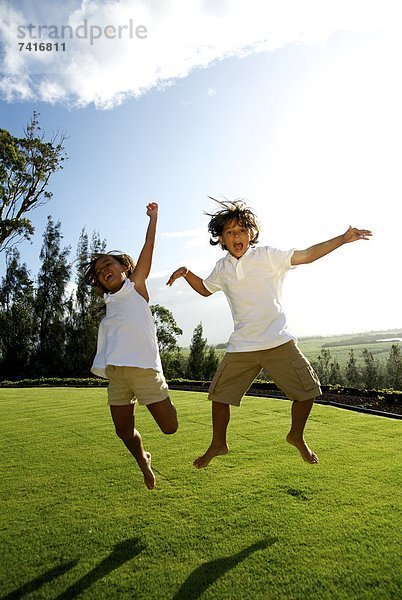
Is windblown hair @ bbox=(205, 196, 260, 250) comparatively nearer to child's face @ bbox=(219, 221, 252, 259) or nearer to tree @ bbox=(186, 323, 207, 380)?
child's face @ bbox=(219, 221, 252, 259)

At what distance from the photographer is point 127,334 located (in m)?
3.23

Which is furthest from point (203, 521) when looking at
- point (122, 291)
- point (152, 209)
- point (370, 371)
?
point (370, 371)

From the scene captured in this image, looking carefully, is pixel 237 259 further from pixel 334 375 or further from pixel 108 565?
pixel 334 375

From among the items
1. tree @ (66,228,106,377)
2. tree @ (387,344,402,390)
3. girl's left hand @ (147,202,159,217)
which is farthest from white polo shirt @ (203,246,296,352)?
tree @ (387,344,402,390)

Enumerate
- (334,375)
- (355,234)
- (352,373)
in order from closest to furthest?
1. (355,234)
2. (352,373)
3. (334,375)

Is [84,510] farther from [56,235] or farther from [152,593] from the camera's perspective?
[56,235]

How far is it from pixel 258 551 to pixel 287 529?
33 centimetres

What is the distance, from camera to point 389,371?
4284 centimetres

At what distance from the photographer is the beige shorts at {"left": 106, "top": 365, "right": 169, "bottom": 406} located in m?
3.23

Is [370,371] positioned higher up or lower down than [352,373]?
higher up

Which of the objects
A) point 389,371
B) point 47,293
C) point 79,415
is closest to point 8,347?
point 47,293

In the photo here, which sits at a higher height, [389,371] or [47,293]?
[47,293]

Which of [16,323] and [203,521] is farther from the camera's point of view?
[16,323]

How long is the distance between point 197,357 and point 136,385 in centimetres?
2785
